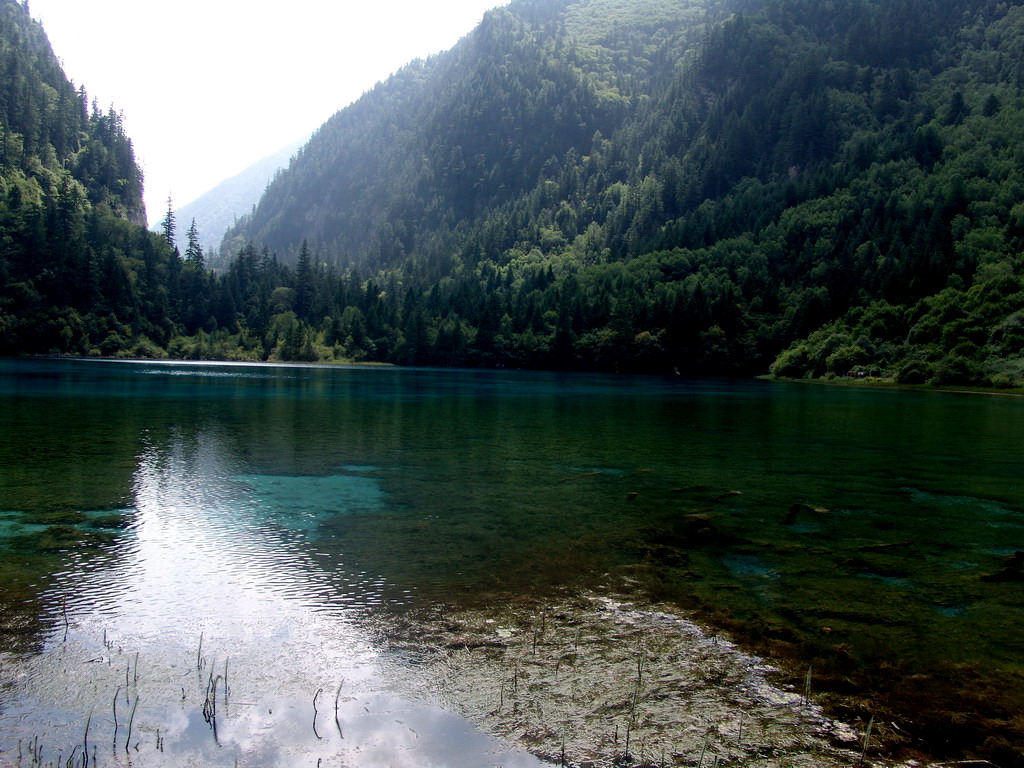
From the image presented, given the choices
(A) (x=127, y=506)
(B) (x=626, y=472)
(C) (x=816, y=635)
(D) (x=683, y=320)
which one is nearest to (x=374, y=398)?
(B) (x=626, y=472)

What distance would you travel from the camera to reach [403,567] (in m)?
15.1

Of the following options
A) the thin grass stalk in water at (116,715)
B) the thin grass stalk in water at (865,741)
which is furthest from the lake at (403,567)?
the thin grass stalk in water at (865,741)

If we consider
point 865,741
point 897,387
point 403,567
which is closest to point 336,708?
point 403,567

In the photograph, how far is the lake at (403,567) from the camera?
8.77 meters

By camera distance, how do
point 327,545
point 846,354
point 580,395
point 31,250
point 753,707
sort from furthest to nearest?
point 31,250
point 846,354
point 580,395
point 327,545
point 753,707

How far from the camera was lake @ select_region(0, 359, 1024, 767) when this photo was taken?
28.8 feet

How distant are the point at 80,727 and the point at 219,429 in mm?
32667

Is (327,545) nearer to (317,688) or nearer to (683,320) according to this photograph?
(317,688)

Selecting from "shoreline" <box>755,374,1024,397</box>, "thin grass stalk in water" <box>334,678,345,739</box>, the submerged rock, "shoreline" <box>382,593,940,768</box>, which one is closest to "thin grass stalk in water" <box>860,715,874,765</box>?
"shoreline" <box>382,593,940,768</box>

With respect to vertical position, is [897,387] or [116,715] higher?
[897,387]

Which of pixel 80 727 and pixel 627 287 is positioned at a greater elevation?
pixel 627 287

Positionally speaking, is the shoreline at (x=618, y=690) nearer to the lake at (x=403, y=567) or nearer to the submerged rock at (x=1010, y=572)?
the lake at (x=403, y=567)

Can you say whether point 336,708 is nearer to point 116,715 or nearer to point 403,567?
point 116,715

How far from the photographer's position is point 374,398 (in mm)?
68750
